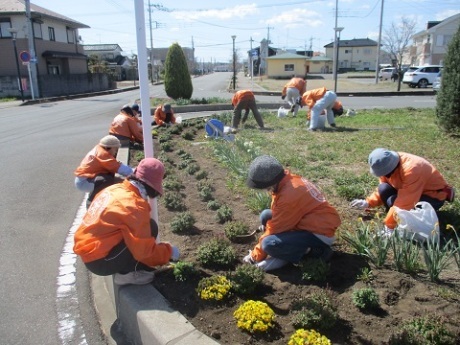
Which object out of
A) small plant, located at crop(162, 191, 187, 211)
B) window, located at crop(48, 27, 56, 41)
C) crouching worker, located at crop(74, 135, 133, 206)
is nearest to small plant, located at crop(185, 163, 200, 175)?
small plant, located at crop(162, 191, 187, 211)

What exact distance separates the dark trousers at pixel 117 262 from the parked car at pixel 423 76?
94.7ft

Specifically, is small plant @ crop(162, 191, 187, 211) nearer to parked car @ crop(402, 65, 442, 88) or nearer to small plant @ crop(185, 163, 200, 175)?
small plant @ crop(185, 163, 200, 175)

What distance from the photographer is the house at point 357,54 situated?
253ft

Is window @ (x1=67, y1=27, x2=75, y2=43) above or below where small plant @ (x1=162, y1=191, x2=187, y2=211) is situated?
above

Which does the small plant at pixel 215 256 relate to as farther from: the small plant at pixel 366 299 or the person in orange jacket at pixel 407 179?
the person in orange jacket at pixel 407 179

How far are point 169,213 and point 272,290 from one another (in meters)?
2.11

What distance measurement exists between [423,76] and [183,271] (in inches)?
1137

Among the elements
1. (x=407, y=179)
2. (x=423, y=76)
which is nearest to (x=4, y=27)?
(x=423, y=76)

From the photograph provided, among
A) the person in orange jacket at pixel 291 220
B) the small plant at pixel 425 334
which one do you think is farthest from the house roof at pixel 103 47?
the small plant at pixel 425 334

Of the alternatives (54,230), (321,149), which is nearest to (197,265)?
(54,230)

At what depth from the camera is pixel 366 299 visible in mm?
2570

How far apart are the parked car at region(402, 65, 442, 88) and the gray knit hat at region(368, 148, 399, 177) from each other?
2693cm

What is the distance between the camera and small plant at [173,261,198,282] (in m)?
2.99

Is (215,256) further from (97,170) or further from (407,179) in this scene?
(97,170)
